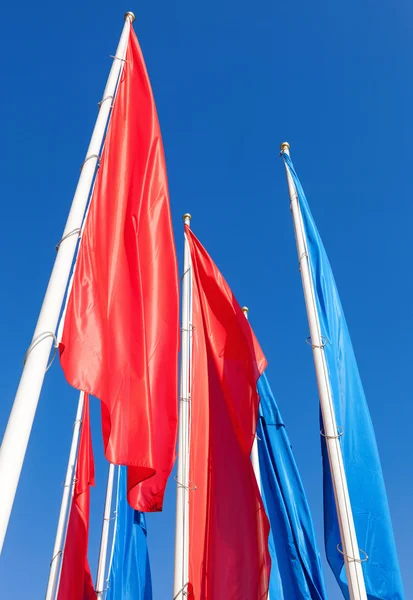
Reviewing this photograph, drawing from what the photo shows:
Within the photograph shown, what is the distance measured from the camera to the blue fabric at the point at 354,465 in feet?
24.9

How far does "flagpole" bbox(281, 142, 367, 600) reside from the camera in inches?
278

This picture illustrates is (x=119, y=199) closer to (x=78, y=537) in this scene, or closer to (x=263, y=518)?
(x=263, y=518)

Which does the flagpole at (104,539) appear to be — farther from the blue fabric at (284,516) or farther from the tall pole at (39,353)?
the tall pole at (39,353)

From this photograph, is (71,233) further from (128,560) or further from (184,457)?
(128,560)

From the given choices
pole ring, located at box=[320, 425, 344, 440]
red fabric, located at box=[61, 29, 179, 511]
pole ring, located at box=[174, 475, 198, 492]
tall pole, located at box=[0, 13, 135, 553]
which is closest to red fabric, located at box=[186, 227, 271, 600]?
pole ring, located at box=[174, 475, 198, 492]

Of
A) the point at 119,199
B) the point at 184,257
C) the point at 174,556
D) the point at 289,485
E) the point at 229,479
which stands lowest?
the point at 174,556

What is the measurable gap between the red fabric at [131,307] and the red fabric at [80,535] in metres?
5.55

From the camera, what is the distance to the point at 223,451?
9352 mm

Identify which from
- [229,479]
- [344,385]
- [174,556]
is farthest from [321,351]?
[174,556]

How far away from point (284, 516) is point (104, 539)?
4741mm

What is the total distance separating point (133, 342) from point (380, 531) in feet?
15.0

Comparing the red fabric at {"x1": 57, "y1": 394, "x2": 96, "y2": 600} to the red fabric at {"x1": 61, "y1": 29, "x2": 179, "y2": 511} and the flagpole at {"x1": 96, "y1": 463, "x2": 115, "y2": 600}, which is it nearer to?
the flagpole at {"x1": 96, "y1": 463, "x2": 115, "y2": 600}

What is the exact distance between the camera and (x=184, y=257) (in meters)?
11.7

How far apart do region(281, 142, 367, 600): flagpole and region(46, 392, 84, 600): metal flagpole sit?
18.9ft
